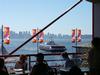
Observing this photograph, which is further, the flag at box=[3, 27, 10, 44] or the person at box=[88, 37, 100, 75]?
the flag at box=[3, 27, 10, 44]

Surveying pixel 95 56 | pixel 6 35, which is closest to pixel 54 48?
pixel 6 35

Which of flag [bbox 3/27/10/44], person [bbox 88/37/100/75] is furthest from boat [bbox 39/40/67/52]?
person [bbox 88/37/100/75]

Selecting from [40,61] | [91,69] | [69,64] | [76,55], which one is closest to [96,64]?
[91,69]

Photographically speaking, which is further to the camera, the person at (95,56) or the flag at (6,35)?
the flag at (6,35)

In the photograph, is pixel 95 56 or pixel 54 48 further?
pixel 54 48

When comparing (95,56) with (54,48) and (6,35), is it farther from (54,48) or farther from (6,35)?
(54,48)

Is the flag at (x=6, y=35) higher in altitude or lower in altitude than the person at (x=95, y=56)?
higher

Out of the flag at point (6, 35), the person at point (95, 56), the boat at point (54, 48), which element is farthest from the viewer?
the boat at point (54, 48)

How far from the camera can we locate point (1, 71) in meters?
6.20

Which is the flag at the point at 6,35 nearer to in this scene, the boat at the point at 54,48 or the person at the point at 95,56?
the boat at the point at 54,48

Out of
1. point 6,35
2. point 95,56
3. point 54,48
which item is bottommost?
point 54,48

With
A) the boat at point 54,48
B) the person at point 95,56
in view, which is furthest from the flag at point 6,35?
the person at point 95,56

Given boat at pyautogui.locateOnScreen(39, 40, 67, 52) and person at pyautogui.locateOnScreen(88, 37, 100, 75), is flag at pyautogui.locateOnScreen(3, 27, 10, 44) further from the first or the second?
person at pyautogui.locateOnScreen(88, 37, 100, 75)

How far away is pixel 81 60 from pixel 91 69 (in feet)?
16.2
